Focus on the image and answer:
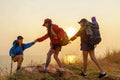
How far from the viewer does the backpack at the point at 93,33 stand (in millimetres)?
15353

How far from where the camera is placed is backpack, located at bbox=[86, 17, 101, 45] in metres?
15.4

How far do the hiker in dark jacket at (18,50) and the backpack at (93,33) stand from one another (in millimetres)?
2165

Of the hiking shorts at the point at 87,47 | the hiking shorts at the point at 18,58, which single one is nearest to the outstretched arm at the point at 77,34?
the hiking shorts at the point at 87,47

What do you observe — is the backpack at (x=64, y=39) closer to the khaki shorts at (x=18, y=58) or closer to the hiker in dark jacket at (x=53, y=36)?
the hiker in dark jacket at (x=53, y=36)

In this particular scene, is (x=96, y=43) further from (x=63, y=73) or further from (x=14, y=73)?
(x=14, y=73)

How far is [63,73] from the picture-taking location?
1591cm

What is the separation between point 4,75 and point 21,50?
49.9 inches

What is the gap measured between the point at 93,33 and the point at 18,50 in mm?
2866

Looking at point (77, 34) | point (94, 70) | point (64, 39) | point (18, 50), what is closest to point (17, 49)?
point (18, 50)

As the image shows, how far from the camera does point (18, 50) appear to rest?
16.1 m

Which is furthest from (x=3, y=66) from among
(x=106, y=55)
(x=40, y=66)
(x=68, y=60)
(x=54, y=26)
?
(x=106, y=55)

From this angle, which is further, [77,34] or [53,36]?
[77,34]

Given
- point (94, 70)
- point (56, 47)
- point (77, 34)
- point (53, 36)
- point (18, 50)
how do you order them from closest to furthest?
1. point (53, 36)
2. point (56, 47)
3. point (77, 34)
4. point (18, 50)
5. point (94, 70)

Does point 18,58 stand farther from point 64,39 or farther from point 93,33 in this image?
point 93,33
